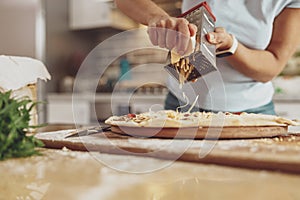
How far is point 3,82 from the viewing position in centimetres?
89

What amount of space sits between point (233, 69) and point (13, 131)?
0.87 meters

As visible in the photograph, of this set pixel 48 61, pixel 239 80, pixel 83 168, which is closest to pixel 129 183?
pixel 83 168

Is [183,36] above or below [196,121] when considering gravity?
above

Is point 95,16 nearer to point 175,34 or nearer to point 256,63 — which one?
point 256,63

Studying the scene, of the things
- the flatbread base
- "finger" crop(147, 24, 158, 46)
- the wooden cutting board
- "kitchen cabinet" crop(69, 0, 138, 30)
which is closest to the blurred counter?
the wooden cutting board

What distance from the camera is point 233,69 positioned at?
4.43 feet

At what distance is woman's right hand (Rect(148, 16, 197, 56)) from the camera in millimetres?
908

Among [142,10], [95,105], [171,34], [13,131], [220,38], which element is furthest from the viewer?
[95,105]

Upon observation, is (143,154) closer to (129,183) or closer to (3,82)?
(129,183)

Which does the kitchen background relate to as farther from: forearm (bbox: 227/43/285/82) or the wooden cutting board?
the wooden cutting board

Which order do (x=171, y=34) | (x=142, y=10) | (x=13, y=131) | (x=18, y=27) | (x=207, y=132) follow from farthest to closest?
(x=18, y=27) → (x=142, y=10) → (x=171, y=34) → (x=207, y=132) → (x=13, y=131)

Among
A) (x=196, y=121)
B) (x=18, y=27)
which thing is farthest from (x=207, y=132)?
(x=18, y=27)

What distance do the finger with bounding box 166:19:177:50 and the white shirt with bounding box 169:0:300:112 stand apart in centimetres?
41

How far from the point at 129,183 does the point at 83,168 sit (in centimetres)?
12
